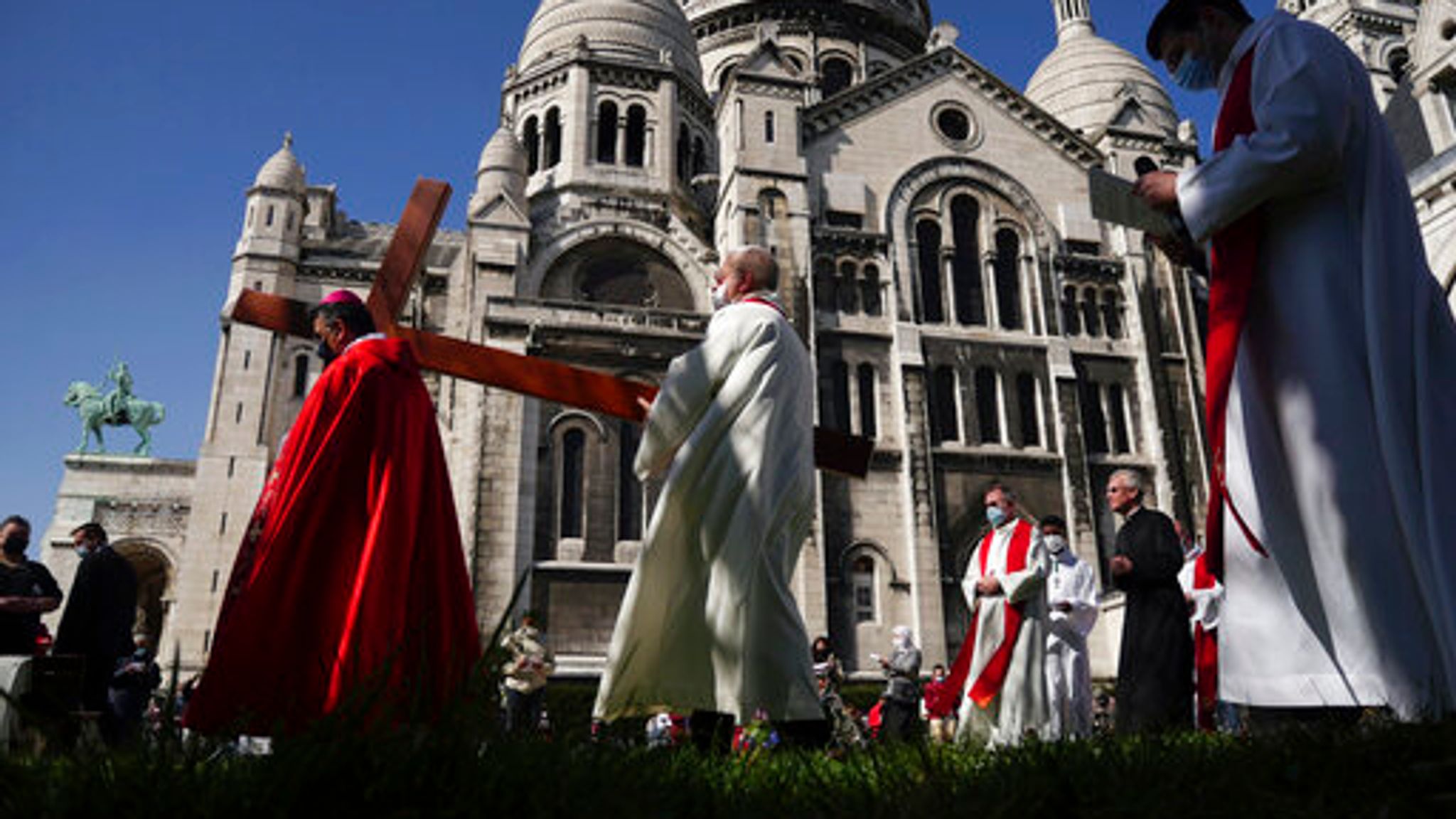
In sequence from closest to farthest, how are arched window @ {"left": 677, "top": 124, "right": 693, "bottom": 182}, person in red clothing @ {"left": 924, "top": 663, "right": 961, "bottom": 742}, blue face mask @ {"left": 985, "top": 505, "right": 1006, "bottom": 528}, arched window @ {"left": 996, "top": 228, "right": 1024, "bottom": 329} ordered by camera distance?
blue face mask @ {"left": 985, "top": 505, "right": 1006, "bottom": 528} < person in red clothing @ {"left": 924, "top": 663, "right": 961, "bottom": 742} < arched window @ {"left": 996, "top": 228, "right": 1024, "bottom": 329} < arched window @ {"left": 677, "top": 124, "right": 693, "bottom": 182}

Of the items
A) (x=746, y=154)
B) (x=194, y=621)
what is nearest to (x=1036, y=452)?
(x=746, y=154)

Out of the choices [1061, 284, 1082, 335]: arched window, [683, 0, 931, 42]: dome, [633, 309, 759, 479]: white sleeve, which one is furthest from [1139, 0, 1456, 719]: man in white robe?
[683, 0, 931, 42]: dome

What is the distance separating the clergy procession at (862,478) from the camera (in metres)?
2.51

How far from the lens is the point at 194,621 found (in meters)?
20.5

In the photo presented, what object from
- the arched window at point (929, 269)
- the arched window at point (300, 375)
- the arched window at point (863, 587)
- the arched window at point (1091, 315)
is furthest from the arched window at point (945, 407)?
the arched window at point (300, 375)

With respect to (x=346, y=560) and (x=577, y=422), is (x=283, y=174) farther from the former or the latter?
(x=346, y=560)

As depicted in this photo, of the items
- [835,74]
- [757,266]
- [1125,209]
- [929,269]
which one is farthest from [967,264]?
[1125,209]

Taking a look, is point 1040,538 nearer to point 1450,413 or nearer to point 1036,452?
point 1450,413

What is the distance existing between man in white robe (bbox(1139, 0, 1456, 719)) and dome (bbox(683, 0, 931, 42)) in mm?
36771

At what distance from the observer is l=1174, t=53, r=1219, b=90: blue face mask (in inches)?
130

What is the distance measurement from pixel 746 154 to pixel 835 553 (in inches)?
381

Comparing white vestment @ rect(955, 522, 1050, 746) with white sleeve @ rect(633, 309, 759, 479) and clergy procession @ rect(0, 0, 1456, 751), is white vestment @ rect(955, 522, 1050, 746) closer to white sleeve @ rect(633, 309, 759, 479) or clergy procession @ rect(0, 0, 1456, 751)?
clergy procession @ rect(0, 0, 1456, 751)

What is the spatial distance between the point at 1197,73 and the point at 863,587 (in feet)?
57.8

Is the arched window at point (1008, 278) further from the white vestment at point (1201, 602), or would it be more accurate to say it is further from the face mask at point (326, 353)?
the face mask at point (326, 353)
